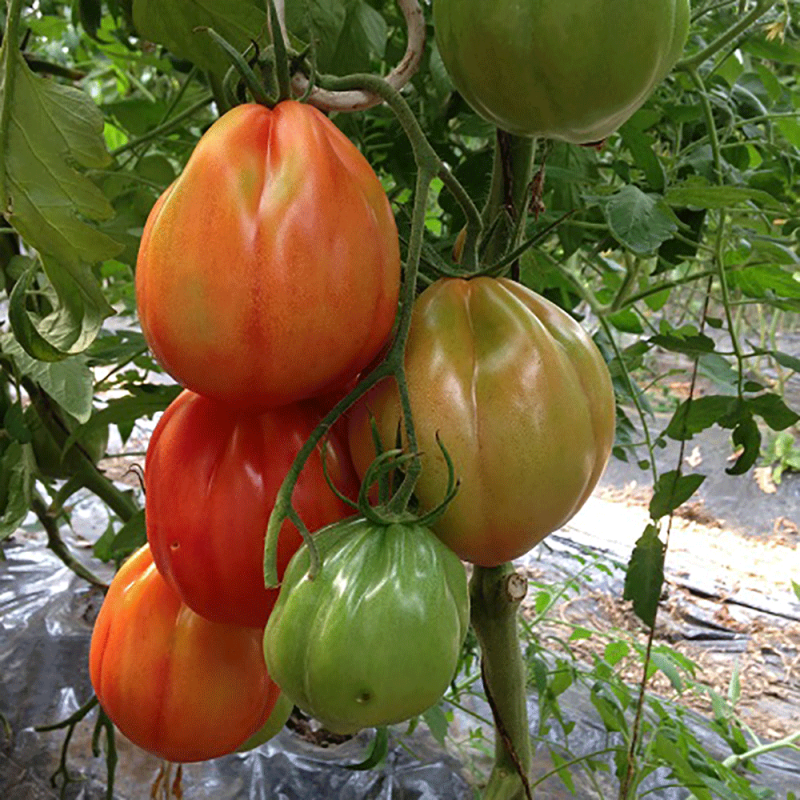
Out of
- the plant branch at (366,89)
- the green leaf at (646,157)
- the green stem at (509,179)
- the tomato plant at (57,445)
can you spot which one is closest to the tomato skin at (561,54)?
the plant branch at (366,89)

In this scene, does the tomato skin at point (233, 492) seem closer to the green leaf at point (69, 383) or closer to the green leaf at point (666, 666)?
the green leaf at point (69, 383)

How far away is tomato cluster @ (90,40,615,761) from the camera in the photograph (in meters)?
0.34

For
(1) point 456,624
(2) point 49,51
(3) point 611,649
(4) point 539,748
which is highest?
(1) point 456,624

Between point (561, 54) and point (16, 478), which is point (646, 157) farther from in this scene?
point (16, 478)

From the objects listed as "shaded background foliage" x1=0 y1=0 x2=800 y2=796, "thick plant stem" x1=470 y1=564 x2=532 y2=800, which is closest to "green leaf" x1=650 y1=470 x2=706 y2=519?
"shaded background foliage" x1=0 y1=0 x2=800 y2=796

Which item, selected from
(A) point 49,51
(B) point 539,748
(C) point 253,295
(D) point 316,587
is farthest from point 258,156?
(A) point 49,51

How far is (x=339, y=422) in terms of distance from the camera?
1.44 feet

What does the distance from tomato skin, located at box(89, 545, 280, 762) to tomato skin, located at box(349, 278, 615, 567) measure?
0.19 metres

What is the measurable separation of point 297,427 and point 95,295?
0.35ft

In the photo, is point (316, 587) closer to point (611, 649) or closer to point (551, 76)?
point (551, 76)

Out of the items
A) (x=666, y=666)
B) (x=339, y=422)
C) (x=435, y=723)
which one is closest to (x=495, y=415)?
(x=339, y=422)

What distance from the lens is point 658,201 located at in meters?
0.52

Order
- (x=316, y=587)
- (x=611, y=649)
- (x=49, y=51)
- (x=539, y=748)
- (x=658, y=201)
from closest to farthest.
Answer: (x=316, y=587)
(x=658, y=201)
(x=611, y=649)
(x=539, y=748)
(x=49, y=51)

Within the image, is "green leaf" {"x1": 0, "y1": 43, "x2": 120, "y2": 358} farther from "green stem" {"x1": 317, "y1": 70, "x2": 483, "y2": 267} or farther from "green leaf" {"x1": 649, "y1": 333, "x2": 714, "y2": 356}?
"green leaf" {"x1": 649, "y1": 333, "x2": 714, "y2": 356}
